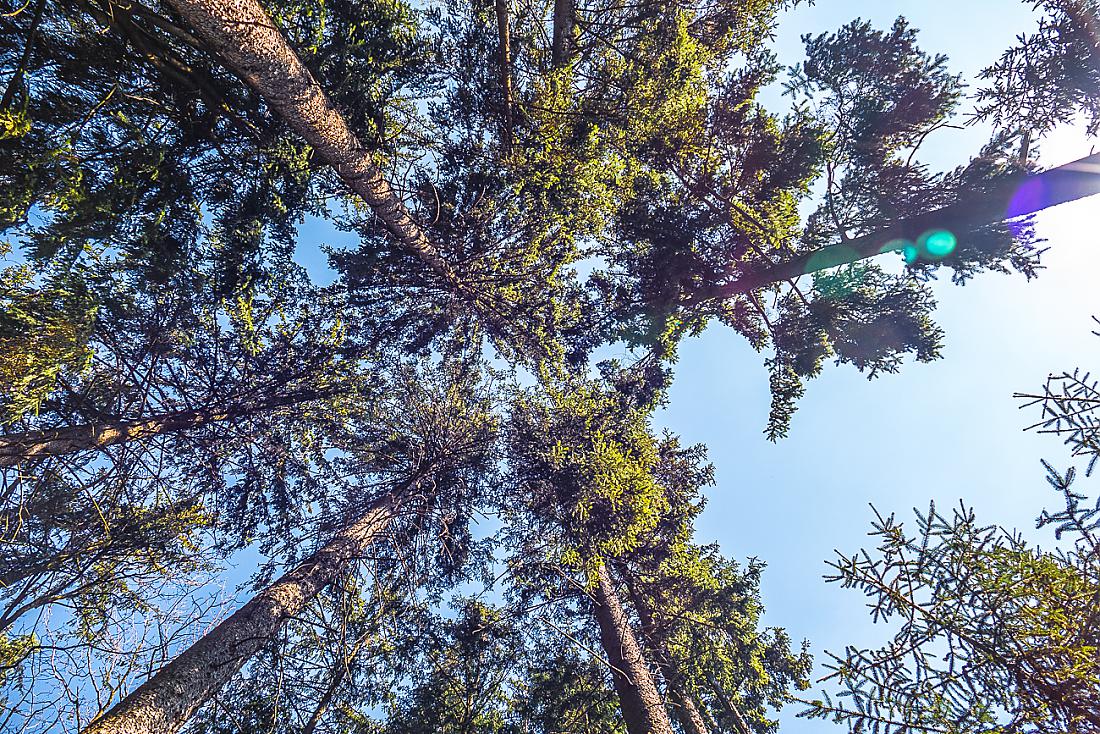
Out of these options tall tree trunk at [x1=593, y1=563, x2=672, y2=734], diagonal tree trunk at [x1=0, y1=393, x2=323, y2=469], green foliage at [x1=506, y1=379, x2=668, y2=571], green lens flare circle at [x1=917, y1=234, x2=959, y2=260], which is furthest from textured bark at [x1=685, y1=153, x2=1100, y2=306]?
diagonal tree trunk at [x1=0, y1=393, x2=323, y2=469]

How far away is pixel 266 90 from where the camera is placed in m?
4.62

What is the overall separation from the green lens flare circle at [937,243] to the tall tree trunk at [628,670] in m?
7.45

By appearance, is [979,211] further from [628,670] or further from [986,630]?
[628,670]

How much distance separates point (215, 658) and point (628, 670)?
5.71 m

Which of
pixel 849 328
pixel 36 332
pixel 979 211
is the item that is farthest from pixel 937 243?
pixel 36 332

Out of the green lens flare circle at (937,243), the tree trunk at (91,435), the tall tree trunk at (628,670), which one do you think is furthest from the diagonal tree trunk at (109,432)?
the green lens flare circle at (937,243)

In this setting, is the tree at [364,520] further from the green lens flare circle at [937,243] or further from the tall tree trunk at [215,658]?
the green lens flare circle at [937,243]

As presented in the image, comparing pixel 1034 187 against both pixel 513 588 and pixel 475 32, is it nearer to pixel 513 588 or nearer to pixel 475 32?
pixel 475 32

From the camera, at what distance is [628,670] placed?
718 centimetres

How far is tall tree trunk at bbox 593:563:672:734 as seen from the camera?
21.2 feet

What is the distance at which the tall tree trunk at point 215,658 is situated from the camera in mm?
4122

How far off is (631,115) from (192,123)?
619cm

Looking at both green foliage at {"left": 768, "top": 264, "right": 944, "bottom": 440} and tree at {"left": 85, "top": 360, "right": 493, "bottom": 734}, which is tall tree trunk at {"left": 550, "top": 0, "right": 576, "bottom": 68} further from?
tree at {"left": 85, "top": 360, "right": 493, "bottom": 734}

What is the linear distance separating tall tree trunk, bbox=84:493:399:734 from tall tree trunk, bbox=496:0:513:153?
6994 mm
